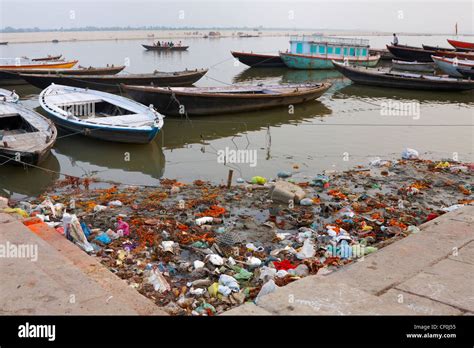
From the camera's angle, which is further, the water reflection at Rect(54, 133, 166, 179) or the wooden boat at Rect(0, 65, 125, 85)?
the wooden boat at Rect(0, 65, 125, 85)

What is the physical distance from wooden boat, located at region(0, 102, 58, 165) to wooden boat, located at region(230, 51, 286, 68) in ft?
75.7

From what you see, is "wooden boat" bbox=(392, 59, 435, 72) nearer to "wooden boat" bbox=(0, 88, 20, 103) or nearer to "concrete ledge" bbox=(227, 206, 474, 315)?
"wooden boat" bbox=(0, 88, 20, 103)

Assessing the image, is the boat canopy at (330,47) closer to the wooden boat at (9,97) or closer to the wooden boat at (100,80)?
the wooden boat at (100,80)

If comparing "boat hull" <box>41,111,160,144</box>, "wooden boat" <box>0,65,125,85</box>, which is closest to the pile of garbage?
"boat hull" <box>41,111,160,144</box>

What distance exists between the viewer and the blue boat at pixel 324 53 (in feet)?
109

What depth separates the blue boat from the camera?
109ft

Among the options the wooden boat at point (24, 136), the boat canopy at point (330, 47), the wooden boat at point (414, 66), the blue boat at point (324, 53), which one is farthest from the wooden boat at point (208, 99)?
the wooden boat at point (414, 66)

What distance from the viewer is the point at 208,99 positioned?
1644cm

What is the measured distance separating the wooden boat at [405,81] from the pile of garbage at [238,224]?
1445 cm

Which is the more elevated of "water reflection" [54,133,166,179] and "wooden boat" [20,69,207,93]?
"wooden boat" [20,69,207,93]

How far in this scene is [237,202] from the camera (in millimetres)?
8797

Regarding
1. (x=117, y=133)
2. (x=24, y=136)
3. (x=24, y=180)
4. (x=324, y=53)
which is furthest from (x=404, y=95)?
(x=24, y=180)

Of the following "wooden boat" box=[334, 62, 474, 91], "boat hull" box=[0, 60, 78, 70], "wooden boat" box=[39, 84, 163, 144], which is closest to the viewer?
"wooden boat" box=[39, 84, 163, 144]

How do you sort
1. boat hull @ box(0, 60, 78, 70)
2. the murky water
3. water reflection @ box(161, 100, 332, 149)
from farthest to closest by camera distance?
boat hull @ box(0, 60, 78, 70)
water reflection @ box(161, 100, 332, 149)
the murky water
